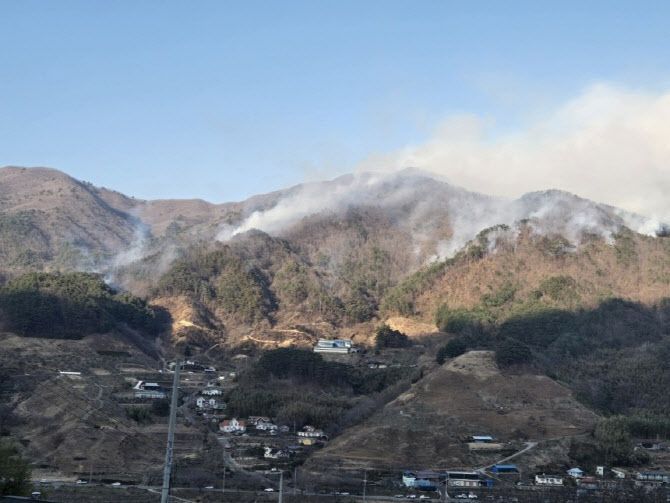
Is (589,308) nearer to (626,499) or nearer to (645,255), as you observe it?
(645,255)

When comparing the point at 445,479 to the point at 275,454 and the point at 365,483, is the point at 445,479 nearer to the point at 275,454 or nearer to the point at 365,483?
the point at 365,483

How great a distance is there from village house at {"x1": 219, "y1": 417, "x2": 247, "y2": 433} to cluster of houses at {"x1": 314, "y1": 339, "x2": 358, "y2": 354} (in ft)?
99.2

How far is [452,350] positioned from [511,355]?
9259 mm

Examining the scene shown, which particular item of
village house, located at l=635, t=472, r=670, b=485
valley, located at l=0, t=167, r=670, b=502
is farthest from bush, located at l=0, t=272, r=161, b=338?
village house, located at l=635, t=472, r=670, b=485

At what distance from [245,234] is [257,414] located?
70330mm

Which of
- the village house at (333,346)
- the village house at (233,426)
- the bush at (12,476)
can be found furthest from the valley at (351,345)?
the bush at (12,476)

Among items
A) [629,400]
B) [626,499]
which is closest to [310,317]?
[629,400]

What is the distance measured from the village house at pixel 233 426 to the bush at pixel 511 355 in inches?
1095

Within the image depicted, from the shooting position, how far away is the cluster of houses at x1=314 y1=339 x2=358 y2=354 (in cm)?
11544

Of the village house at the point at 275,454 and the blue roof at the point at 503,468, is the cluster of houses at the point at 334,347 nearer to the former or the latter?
the village house at the point at 275,454

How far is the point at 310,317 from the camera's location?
133m

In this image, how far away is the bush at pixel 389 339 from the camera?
11831cm

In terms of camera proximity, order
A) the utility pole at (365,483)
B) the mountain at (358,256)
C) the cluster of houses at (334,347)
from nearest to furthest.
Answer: the utility pole at (365,483), the cluster of houses at (334,347), the mountain at (358,256)

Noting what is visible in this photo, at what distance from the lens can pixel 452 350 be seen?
334ft
